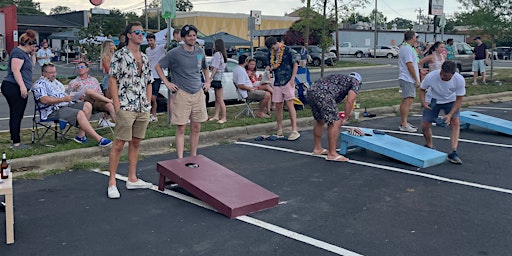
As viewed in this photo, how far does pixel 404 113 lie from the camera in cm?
1048

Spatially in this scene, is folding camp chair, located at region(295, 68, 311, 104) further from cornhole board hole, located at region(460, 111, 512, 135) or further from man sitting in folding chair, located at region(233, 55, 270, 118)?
cornhole board hole, located at region(460, 111, 512, 135)

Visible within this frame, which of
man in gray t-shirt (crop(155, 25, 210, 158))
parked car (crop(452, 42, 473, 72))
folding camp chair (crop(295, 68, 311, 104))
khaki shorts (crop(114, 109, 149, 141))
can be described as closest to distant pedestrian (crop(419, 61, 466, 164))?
man in gray t-shirt (crop(155, 25, 210, 158))

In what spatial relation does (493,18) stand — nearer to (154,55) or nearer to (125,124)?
(154,55)

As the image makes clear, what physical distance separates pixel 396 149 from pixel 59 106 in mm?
5154

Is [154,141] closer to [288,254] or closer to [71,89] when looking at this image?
[71,89]

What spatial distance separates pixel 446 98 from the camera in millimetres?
8250

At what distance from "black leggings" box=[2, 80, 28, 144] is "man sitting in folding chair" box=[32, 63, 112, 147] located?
0.28 m

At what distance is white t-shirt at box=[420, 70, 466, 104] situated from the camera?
809 cm

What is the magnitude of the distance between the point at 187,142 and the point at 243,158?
57.4 inches

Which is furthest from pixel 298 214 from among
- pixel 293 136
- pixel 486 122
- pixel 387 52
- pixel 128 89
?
pixel 387 52

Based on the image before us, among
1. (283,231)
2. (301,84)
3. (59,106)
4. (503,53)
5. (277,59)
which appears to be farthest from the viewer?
(503,53)

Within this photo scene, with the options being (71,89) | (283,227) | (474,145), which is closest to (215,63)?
(71,89)

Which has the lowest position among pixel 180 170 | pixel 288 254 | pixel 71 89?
pixel 288 254

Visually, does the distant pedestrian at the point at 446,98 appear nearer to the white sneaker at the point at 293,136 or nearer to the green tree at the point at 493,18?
the white sneaker at the point at 293,136
